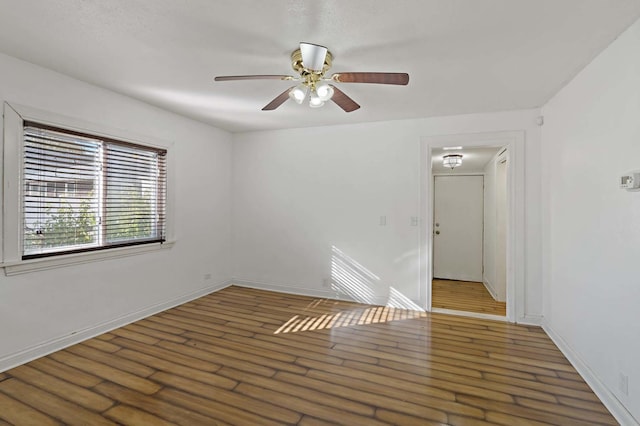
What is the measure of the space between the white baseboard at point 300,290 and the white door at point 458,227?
291 centimetres

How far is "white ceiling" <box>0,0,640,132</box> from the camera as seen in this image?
179 cm

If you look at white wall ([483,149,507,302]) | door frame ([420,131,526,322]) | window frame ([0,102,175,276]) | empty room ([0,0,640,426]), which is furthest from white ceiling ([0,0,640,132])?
white wall ([483,149,507,302])

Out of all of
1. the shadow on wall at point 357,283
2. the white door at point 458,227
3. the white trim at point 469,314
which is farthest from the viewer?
the white door at point 458,227

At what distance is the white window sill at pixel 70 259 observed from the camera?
2.51 metres

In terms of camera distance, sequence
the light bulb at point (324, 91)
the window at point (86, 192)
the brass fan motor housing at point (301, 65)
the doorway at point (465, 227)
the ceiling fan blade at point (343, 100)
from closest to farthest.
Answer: the brass fan motor housing at point (301, 65) → the light bulb at point (324, 91) → the ceiling fan blade at point (343, 100) → the window at point (86, 192) → the doorway at point (465, 227)

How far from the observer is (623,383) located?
6.39ft

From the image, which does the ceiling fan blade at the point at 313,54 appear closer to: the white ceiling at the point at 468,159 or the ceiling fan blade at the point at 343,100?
the ceiling fan blade at the point at 343,100

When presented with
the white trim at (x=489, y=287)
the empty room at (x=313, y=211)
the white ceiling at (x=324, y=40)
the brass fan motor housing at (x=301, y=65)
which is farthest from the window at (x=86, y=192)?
the white trim at (x=489, y=287)

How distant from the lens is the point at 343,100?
8.47 feet

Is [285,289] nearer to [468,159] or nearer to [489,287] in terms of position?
[489,287]

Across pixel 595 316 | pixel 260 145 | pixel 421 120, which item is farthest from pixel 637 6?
pixel 260 145

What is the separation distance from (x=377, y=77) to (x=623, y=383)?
8.07 ft

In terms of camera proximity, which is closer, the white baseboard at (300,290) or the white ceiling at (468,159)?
the white baseboard at (300,290)

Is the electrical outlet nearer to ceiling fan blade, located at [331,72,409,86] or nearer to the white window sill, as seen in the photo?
ceiling fan blade, located at [331,72,409,86]
